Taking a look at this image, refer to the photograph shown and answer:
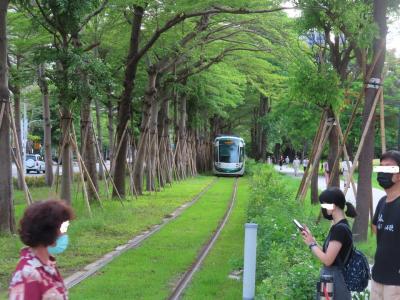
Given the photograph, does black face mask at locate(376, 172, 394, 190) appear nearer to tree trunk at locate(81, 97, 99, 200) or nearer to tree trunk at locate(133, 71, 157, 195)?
tree trunk at locate(81, 97, 99, 200)

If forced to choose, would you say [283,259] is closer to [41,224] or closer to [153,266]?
[41,224]

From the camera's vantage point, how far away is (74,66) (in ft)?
40.5

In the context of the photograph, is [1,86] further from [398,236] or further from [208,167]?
[208,167]

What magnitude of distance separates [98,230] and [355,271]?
30.0 ft

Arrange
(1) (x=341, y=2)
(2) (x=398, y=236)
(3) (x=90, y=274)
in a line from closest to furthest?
(2) (x=398, y=236), (3) (x=90, y=274), (1) (x=341, y=2)

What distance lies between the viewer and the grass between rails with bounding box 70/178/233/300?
297 inches

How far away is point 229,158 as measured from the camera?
4500 centimetres

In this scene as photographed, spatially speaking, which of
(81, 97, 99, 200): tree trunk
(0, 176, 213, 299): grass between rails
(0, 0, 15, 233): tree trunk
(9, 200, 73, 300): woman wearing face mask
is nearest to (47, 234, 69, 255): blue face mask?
(9, 200, 73, 300): woman wearing face mask

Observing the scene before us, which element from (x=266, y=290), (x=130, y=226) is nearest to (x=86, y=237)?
(x=130, y=226)

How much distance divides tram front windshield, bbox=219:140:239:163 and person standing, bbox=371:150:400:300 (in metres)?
40.3

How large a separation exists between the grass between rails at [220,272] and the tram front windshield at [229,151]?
105 feet

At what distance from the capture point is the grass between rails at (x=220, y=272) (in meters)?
7.55

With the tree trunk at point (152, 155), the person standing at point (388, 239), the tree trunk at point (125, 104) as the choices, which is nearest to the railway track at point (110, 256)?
the tree trunk at point (125, 104)

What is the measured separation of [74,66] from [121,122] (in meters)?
7.47
